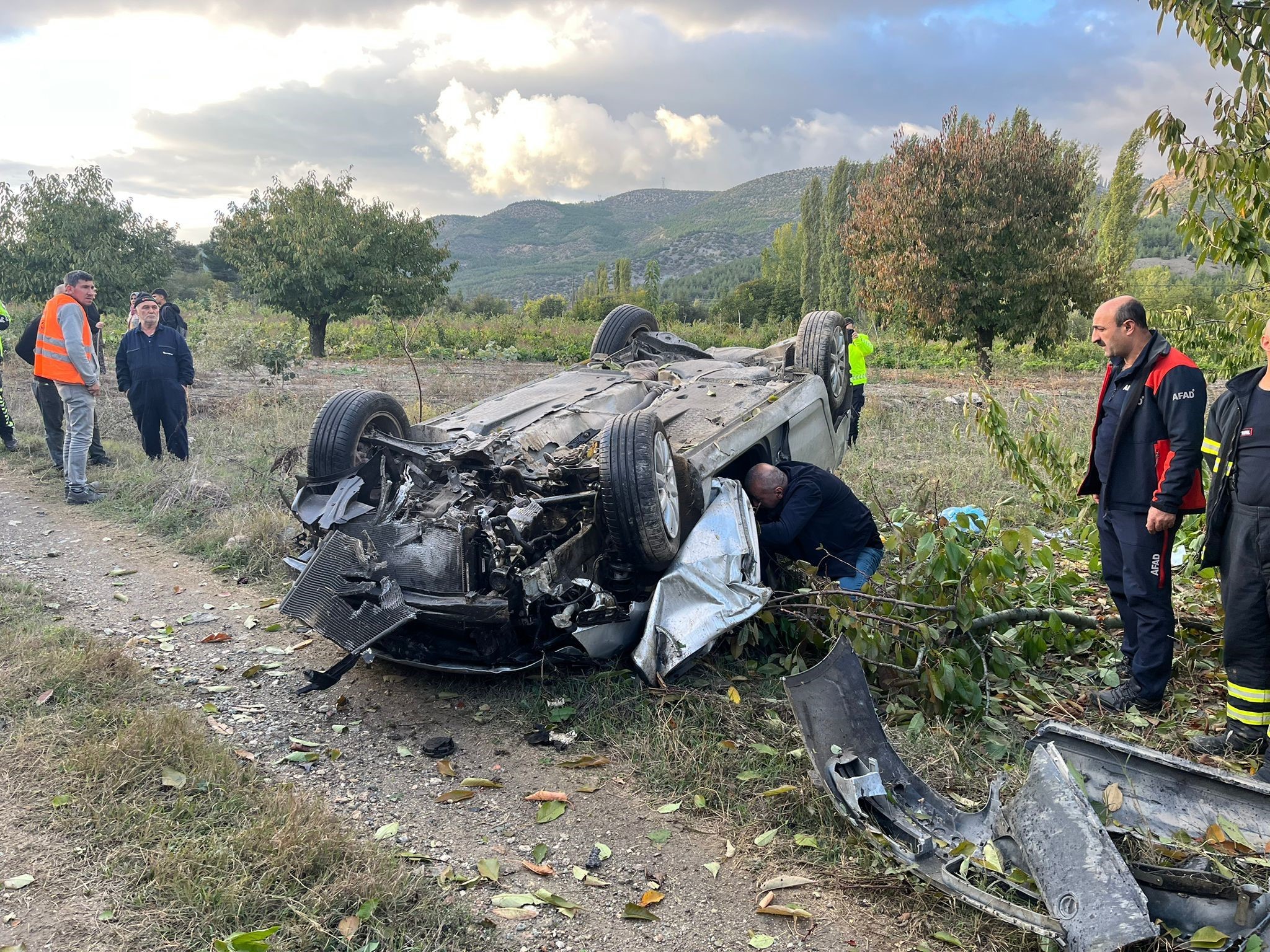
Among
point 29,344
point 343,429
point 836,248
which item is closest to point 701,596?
point 343,429

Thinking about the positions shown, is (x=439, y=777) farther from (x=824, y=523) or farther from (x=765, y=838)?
(x=824, y=523)

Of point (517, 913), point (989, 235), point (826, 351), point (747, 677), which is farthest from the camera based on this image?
point (989, 235)

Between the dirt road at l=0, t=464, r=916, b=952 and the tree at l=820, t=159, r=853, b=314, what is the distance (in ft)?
103

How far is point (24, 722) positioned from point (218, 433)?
642 cm

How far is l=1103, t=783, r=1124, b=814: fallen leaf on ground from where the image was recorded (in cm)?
301

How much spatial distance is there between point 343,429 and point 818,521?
2716 mm

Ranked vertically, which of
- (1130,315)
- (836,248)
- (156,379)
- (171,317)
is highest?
(836,248)

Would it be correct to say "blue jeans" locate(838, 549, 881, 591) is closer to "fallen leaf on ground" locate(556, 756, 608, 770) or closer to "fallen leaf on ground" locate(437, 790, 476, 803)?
"fallen leaf on ground" locate(556, 756, 608, 770)

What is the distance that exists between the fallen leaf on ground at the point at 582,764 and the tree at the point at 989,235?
16.1 m

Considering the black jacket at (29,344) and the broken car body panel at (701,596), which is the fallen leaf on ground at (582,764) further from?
the black jacket at (29,344)

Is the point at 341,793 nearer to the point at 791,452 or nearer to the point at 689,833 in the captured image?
the point at 689,833

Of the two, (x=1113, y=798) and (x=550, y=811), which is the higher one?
(x=1113, y=798)

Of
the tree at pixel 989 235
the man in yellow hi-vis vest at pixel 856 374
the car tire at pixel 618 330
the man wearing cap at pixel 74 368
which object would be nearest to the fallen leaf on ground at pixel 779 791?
the car tire at pixel 618 330

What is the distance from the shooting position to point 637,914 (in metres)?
2.85
